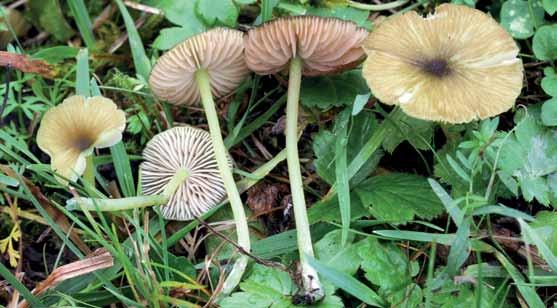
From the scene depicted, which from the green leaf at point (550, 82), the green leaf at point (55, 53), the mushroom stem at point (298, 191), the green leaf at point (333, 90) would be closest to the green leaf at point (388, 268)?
the mushroom stem at point (298, 191)

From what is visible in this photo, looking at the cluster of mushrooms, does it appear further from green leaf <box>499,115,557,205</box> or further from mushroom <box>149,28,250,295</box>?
green leaf <box>499,115,557,205</box>

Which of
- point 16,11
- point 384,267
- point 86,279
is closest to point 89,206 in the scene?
point 86,279

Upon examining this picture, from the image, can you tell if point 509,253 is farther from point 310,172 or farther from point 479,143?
point 310,172

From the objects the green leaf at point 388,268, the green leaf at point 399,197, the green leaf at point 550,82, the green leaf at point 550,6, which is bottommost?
the green leaf at point 388,268

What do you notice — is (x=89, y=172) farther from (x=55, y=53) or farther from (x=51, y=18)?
(x=51, y=18)

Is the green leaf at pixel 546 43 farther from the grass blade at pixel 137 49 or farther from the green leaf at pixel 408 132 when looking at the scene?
the grass blade at pixel 137 49

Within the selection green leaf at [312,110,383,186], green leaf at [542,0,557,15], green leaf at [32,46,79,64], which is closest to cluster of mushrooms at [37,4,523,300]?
Result: green leaf at [312,110,383,186]

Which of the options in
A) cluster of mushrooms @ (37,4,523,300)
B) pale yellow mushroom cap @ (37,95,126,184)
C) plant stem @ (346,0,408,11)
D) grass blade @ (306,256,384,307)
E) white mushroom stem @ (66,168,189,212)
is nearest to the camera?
grass blade @ (306,256,384,307)
